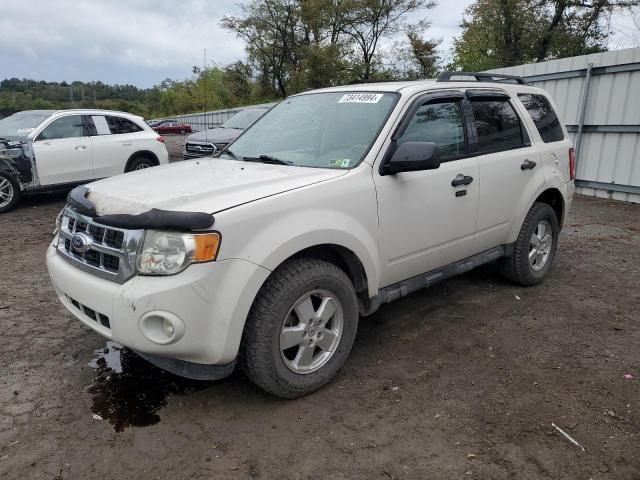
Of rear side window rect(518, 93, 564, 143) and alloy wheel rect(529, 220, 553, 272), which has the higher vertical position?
rear side window rect(518, 93, 564, 143)

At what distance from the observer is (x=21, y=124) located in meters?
8.84

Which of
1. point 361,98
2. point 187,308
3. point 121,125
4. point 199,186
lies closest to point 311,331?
point 187,308

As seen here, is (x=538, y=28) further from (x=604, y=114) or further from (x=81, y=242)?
(x=81, y=242)

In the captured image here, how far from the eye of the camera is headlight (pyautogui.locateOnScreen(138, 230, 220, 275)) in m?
2.44

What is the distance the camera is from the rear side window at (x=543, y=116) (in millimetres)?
4648

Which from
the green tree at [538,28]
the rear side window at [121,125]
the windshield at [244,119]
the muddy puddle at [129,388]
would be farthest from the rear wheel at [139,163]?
the green tree at [538,28]

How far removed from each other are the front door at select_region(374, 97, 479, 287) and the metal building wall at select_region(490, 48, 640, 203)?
263 inches

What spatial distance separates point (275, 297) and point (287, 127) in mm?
1688

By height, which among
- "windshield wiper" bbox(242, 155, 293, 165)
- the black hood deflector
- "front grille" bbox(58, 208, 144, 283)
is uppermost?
"windshield wiper" bbox(242, 155, 293, 165)

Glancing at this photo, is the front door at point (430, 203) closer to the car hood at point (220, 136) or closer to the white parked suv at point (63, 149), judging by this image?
the white parked suv at point (63, 149)

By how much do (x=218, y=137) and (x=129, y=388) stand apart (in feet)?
30.2

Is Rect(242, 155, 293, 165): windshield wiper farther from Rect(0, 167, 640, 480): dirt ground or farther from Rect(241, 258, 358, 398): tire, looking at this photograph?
Rect(0, 167, 640, 480): dirt ground

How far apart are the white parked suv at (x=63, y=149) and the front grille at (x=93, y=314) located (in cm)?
663

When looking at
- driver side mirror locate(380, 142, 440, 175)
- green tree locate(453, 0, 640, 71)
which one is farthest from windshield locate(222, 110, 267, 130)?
green tree locate(453, 0, 640, 71)
